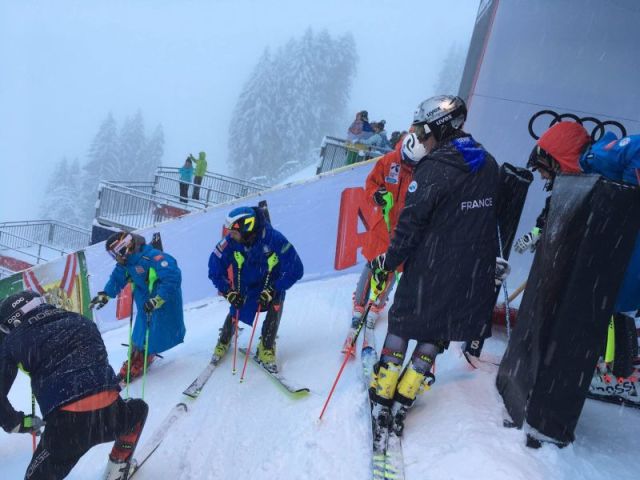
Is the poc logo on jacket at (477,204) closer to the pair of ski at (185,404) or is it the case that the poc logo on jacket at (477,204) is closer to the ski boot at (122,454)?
the pair of ski at (185,404)

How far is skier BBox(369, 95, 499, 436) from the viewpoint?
3068 millimetres

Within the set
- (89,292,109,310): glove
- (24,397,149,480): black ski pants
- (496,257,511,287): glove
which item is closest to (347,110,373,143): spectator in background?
(89,292,109,310): glove

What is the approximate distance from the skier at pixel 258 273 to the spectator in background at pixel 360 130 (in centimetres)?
1070

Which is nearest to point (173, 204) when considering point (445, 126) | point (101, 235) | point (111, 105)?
point (101, 235)

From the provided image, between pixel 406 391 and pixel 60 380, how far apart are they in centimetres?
212

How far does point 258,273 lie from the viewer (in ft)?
17.0

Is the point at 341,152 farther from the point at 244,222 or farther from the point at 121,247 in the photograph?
the point at 244,222

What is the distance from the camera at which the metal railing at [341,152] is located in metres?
14.7

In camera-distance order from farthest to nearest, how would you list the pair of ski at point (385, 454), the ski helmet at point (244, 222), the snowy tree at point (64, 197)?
the snowy tree at point (64, 197) → the ski helmet at point (244, 222) → the pair of ski at point (385, 454)

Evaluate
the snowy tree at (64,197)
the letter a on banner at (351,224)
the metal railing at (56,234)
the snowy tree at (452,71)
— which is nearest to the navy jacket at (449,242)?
the letter a on banner at (351,224)

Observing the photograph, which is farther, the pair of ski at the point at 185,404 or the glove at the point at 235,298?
the glove at the point at 235,298

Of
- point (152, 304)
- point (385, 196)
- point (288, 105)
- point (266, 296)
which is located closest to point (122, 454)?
point (266, 296)

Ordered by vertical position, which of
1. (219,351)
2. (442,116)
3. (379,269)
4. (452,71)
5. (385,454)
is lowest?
(219,351)

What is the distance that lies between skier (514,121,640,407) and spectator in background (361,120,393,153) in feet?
37.0
